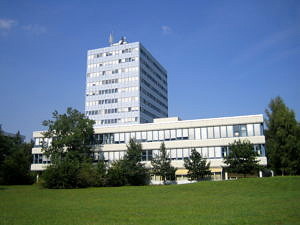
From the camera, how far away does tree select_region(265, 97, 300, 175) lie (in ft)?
178

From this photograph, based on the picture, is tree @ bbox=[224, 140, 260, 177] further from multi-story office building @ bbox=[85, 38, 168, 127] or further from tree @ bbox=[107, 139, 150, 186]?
multi-story office building @ bbox=[85, 38, 168, 127]

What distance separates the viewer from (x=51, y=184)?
46.6m

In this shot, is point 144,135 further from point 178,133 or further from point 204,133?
point 204,133

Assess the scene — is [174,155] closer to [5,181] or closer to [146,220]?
[5,181]

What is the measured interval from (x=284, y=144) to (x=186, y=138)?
57.5ft

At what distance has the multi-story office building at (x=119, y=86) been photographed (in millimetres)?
92750

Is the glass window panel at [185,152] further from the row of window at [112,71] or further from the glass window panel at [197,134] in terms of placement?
the row of window at [112,71]

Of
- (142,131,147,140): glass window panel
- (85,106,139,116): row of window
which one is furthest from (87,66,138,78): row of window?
(142,131,147,140): glass window panel

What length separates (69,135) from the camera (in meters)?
60.3

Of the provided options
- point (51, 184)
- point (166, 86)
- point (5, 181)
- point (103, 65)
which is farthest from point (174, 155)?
point (166, 86)

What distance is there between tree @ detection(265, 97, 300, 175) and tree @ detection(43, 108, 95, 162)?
34.9 metres

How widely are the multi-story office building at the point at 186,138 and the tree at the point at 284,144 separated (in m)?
4.03

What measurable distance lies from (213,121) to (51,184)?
29990 millimetres

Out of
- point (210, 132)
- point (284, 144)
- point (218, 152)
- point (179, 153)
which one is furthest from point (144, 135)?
point (284, 144)
